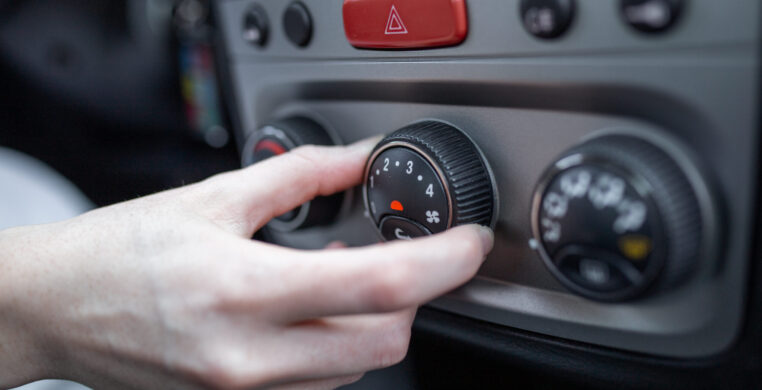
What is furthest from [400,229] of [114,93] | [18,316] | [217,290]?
[114,93]

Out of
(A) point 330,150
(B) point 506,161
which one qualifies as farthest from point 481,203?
(A) point 330,150

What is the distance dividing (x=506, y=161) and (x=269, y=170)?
0.57ft

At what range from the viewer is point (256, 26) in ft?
1.76

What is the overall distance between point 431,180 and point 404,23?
0.11 meters

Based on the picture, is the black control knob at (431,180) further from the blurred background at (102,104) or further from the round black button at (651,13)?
the blurred background at (102,104)

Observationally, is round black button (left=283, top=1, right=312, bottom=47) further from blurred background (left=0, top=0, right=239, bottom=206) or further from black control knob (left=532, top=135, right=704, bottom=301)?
blurred background (left=0, top=0, right=239, bottom=206)

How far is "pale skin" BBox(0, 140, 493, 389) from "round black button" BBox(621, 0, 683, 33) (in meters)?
0.15

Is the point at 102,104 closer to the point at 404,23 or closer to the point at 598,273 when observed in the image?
the point at 404,23

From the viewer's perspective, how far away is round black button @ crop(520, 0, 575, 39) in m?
0.34

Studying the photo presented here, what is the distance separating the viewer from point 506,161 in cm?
41

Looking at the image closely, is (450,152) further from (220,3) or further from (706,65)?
(220,3)

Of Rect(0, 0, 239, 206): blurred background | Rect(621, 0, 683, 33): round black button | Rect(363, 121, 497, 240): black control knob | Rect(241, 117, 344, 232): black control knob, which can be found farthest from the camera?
Rect(0, 0, 239, 206): blurred background

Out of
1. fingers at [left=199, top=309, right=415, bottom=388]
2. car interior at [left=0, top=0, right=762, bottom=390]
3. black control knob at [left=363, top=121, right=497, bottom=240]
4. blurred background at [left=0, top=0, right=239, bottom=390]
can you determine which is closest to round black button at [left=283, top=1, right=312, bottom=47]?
car interior at [left=0, top=0, right=762, bottom=390]

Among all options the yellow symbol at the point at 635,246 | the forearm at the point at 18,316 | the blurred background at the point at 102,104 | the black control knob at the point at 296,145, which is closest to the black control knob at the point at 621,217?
the yellow symbol at the point at 635,246
